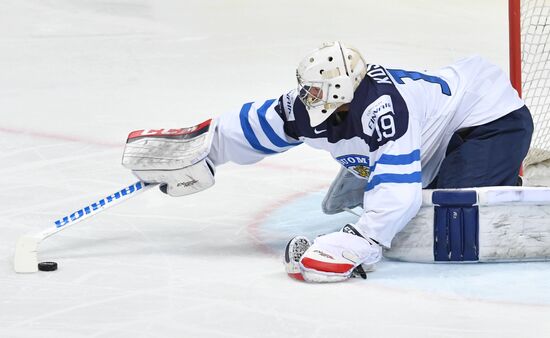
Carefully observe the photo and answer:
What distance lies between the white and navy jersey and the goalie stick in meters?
0.29

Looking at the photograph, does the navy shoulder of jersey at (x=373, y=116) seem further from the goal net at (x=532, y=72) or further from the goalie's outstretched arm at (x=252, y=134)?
the goal net at (x=532, y=72)

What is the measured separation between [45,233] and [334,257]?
865mm

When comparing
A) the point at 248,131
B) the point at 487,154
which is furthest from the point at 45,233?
the point at 487,154

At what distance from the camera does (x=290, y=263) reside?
3439 mm

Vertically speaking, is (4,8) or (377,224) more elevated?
(4,8)

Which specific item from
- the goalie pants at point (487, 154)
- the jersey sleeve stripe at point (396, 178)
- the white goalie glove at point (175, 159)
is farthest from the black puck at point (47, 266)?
the goalie pants at point (487, 154)

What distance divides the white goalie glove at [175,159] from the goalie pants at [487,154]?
2.29 feet

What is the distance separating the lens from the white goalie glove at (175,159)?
149 inches

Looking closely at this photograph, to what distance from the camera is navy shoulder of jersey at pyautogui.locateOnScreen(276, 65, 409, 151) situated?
3441 mm

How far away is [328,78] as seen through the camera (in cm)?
343

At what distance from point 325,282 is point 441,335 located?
53 cm

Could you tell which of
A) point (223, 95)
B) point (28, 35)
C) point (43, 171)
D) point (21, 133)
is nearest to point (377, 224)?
point (43, 171)

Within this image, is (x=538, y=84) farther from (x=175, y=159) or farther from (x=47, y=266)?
(x=47, y=266)

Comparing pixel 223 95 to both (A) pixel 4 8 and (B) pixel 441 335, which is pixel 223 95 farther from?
(B) pixel 441 335
